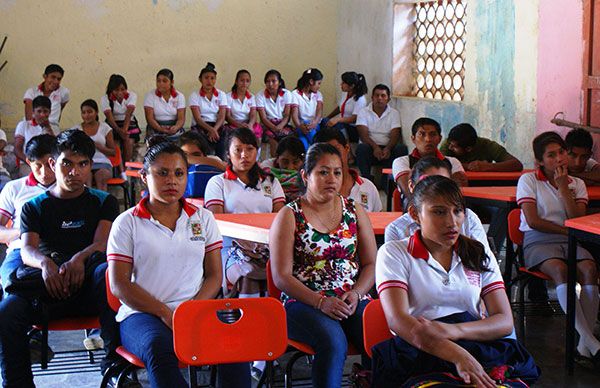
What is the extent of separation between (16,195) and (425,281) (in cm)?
237

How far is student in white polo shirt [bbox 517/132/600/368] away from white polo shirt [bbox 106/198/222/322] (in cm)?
203

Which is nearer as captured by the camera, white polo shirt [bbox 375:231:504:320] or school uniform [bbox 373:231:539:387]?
school uniform [bbox 373:231:539:387]

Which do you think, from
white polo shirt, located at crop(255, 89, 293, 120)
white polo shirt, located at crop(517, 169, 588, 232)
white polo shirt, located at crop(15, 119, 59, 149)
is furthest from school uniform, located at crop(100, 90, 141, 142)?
white polo shirt, located at crop(517, 169, 588, 232)

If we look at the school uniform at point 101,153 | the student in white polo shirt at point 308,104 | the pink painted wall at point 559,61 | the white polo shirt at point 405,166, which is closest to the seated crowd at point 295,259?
the white polo shirt at point 405,166

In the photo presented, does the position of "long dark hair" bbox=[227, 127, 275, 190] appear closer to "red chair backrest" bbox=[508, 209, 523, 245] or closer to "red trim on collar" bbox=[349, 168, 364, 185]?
"red trim on collar" bbox=[349, 168, 364, 185]

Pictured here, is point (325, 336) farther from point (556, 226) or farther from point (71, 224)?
point (556, 226)

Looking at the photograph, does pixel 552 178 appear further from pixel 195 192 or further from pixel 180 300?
pixel 180 300

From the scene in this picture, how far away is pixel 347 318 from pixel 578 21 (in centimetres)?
472

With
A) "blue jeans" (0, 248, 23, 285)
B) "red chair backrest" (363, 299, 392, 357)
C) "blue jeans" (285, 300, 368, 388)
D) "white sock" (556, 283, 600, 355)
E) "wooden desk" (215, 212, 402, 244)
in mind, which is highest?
"wooden desk" (215, 212, 402, 244)

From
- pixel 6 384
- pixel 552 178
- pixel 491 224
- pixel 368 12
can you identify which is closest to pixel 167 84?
pixel 368 12

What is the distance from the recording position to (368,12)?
37.2ft

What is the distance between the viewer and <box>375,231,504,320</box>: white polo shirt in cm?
316

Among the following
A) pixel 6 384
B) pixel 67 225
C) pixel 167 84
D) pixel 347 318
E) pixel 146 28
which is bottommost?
pixel 6 384

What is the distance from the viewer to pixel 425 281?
3.16 m
